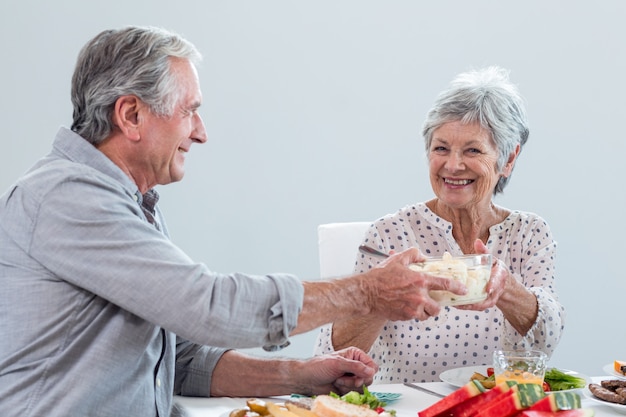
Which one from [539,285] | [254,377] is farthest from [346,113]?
[254,377]

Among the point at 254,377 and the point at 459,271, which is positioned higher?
the point at 459,271

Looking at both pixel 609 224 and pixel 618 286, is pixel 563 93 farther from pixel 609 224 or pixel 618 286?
pixel 618 286

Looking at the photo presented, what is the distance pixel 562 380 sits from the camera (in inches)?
75.5

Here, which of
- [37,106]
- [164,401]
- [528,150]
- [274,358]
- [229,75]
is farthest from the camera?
[528,150]

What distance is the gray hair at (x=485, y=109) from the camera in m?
2.49

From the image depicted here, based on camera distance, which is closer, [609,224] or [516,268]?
[516,268]

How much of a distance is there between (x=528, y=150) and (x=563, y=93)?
34 centimetres

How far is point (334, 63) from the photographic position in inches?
157

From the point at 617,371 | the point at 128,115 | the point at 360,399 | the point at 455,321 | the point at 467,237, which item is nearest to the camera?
the point at 360,399

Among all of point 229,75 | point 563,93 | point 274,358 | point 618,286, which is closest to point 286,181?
point 229,75

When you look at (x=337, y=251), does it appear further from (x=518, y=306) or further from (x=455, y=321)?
(x=518, y=306)

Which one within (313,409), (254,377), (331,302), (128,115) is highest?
(128,115)

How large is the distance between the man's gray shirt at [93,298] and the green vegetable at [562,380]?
71cm

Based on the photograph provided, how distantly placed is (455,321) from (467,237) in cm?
29
